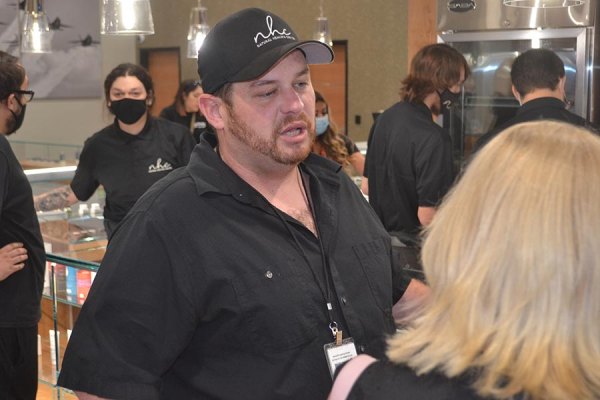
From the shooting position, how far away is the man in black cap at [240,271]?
1.69 m

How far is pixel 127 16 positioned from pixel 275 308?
2.24 meters

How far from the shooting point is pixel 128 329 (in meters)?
1.68

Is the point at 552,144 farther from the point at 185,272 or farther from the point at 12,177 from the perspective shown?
the point at 12,177

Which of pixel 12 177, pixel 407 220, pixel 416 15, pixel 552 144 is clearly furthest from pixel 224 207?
pixel 416 15

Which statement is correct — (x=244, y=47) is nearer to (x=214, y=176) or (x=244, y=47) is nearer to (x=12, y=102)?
(x=214, y=176)

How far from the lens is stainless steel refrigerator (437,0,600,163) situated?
4680 millimetres

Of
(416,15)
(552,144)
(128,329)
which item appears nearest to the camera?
(552,144)

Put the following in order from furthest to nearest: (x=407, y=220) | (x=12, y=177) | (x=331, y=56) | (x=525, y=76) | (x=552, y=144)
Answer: (x=407, y=220) < (x=525, y=76) < (x=12, y=177) < (x=331, y=56) < (x=552, y=144)

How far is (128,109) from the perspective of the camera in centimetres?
441

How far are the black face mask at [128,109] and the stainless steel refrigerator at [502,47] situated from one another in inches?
76.8

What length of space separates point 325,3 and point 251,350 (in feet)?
32.5

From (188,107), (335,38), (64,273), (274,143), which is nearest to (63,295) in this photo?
(64,273)

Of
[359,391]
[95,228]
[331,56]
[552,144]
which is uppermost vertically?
[331,56]

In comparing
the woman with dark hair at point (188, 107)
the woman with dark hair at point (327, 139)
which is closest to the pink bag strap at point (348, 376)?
the woman with dark hair at point (327, 139)
